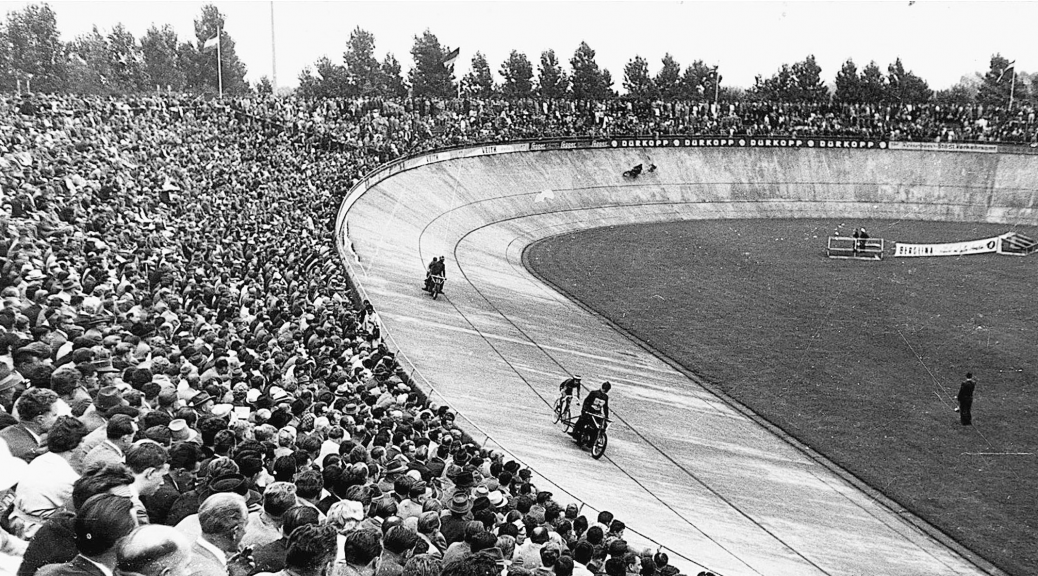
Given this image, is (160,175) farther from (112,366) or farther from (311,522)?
(311,522)

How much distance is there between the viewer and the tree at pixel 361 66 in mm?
87188

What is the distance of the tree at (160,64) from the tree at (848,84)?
61.2 meters

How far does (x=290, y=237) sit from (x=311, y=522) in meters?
17.8

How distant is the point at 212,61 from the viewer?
85188 millimetres

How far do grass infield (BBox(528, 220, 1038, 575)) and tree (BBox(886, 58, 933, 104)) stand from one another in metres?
48.0

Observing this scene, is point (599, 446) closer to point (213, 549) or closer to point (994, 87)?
point (213, 549)

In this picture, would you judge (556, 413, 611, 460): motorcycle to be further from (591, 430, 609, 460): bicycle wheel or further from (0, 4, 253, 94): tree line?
(0, 4, 253, 94): tree line

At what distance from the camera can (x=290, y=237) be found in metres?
23.1

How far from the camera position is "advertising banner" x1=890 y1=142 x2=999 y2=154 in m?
58.6

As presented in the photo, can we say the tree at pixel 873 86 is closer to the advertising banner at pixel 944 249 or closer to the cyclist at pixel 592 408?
the advertising banner at pixel 944 249

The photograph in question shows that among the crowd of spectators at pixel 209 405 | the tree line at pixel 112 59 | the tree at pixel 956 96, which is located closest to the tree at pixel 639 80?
the tree at pixel 956 96

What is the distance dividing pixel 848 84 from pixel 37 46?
7199 cm

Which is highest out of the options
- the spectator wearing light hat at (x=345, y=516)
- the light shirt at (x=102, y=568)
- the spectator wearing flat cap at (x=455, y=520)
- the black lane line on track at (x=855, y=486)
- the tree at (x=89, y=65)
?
the tree at (x=89, y=65)

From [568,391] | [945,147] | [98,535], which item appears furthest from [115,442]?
[945,147]
